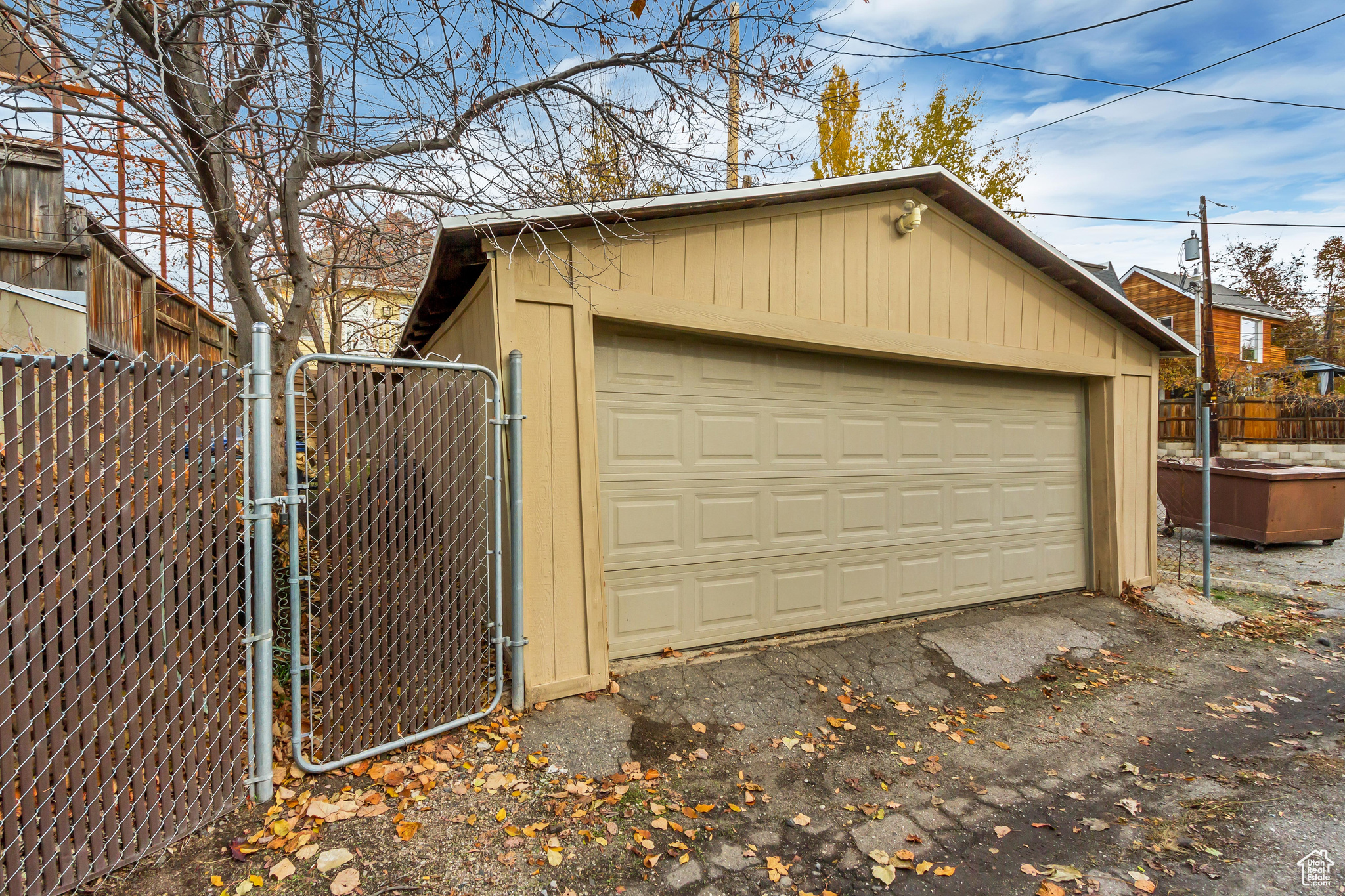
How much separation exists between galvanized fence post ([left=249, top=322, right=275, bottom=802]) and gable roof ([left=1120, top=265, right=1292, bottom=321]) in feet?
93.2

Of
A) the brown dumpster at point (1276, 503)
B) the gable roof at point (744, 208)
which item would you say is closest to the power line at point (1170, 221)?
the brown dumpster at point (1276, 503)

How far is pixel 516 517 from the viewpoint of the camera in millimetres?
3484

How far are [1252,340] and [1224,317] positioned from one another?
2.43 meters

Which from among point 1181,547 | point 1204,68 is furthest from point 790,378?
point 1204,68

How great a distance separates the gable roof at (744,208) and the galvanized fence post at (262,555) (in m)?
1.31

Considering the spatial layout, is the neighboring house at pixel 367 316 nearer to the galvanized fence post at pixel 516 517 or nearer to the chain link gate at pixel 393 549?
the galvanized fence post at pixel 516 517

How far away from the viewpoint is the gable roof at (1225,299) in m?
23.0

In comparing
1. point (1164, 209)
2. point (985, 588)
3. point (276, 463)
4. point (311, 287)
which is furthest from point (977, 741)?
point (1164, 209)

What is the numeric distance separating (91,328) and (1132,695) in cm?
891

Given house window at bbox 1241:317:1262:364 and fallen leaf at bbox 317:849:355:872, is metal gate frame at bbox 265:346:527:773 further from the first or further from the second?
house window at bbox 1241:317:1262:364

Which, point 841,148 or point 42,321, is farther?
point 841,148

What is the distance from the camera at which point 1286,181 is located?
15828mm

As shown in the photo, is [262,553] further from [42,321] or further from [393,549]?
[42,321]

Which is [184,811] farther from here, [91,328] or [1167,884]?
[91,328]
